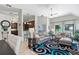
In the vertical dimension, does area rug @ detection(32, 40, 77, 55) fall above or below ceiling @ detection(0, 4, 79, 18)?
below

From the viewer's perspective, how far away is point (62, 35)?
2934 millimetres

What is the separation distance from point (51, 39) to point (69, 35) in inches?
16.0

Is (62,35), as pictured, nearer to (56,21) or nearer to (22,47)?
(56,21)

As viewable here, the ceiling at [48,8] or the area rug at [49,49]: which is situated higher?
the ceiling at [48,8]

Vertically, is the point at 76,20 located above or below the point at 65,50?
above

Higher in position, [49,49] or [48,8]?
[48,8]

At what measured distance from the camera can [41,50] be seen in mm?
2932

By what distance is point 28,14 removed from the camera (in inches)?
113

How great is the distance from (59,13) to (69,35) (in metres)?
0.53

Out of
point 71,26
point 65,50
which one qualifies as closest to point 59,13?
point 71,26

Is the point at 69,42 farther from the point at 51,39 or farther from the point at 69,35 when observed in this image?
the point at 51,39
